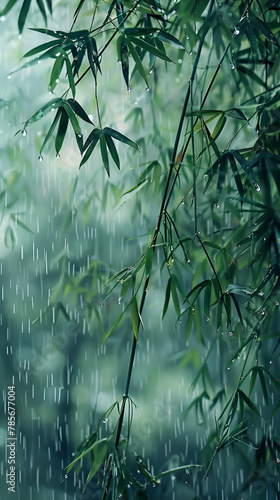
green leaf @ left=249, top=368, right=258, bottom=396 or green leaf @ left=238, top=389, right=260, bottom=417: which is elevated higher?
green leaf @ left=249, top=368, right=258, bottom=396

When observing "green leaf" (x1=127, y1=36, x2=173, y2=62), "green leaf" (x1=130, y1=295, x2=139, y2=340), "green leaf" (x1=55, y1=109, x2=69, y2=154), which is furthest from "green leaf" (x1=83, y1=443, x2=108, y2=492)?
"green leaf" (x1=127, y1=36, x2=173, y2=62)

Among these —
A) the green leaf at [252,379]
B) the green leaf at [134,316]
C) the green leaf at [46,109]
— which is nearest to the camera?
the green leaf at [46,109]

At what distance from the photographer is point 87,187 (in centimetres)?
128

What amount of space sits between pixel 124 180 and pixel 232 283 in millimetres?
367

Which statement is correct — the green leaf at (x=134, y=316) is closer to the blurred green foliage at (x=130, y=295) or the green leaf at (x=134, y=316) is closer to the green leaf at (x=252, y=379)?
the blurred green foliage at (x=130, y=295)

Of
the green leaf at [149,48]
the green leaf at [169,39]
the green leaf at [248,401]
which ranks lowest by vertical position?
the green leaf at [248,401]

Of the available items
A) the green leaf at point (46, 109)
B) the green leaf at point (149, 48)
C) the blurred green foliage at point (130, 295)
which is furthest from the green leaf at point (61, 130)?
the blurred green foliage at point (130, 295)

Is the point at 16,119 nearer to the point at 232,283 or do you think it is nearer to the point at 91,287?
the point at 91,287

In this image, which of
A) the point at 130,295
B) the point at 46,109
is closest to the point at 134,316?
the point at 130,295

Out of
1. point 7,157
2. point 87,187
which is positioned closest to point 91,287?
point 87,187

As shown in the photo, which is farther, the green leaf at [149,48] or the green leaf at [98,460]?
the green leaf at [98,460]

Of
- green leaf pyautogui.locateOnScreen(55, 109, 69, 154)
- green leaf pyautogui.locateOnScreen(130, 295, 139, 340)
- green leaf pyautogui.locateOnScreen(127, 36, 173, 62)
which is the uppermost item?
green leaf pyautogui.locateOnScreen(127, 36, 173, 62)

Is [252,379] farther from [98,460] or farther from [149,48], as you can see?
[149,48]

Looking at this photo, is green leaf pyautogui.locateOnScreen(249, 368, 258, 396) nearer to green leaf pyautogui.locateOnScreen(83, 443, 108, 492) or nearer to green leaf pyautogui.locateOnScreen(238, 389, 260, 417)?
green leaf pyautogui.locateOnScreen(238, 389, 260, 417)
